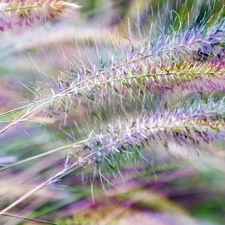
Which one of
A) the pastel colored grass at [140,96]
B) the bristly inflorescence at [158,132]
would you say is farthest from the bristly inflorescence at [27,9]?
the bristly inflorescence at [158,132]

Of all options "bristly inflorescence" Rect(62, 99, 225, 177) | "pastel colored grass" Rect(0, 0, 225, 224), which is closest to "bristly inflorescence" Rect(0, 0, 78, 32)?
"pastel colored grass" Rect(0, 0, 225, 224)

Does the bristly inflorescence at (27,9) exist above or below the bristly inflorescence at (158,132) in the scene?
above

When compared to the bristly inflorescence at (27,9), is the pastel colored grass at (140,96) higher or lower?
lower

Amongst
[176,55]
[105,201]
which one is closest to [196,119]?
[176,55]

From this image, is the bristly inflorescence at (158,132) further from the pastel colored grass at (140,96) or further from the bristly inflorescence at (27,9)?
the bristly inflorescence at (27,9)

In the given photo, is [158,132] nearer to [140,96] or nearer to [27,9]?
[140,96]

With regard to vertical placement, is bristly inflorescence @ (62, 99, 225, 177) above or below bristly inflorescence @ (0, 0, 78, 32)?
below

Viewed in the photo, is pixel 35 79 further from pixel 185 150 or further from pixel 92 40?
pixel 185 150

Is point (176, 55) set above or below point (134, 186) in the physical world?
above

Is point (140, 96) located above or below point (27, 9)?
below

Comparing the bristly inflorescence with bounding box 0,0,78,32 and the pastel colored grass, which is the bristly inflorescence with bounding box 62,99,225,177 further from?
the bristly inflorescence with bounding box 0,0,78,32

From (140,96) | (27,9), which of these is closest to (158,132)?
(140,96)
